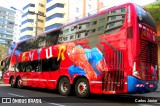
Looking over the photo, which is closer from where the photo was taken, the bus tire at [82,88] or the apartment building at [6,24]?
the bus tire at [82,88]

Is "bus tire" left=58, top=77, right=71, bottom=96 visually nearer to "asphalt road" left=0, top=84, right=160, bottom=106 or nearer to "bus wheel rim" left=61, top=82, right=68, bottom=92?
"bus wheel rim" left=61, top=82, right=68, bottom=92

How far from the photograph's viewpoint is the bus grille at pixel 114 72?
35.8ft

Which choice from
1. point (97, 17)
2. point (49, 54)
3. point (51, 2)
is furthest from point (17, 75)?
point (51, 2)

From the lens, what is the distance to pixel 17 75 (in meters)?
19.6

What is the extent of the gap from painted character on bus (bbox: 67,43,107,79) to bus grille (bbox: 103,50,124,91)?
0.34m

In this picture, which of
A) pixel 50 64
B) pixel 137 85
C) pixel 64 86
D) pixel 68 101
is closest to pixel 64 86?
pixel 64 86

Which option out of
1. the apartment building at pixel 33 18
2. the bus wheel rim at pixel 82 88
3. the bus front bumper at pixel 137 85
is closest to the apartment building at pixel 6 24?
the apartment building at pixel 33 18

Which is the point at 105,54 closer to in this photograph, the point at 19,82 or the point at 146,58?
the point at 146,58

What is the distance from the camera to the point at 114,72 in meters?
11.2

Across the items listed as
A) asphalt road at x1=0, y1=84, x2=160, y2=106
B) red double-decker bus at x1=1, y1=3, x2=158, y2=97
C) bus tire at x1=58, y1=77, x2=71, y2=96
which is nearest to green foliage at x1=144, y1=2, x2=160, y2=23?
asphalt road at x1=0, y1=84, x2=160, y2=106

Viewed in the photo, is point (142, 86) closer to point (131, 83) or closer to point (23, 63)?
point (131, 83)

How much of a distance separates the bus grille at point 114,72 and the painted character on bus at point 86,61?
13.6 inches

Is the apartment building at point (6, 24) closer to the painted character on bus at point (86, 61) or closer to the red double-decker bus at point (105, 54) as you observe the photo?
the red double-decker bus at point (105, 54)

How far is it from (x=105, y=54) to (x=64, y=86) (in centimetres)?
354
